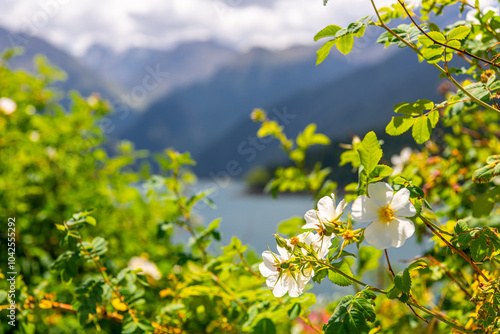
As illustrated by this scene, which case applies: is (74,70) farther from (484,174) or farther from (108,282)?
(484,174)

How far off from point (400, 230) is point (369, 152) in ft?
0.38

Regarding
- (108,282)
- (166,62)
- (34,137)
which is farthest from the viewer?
(166,62)

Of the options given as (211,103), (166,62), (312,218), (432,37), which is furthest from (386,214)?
(166,62)

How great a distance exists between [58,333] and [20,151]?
0.97 meters

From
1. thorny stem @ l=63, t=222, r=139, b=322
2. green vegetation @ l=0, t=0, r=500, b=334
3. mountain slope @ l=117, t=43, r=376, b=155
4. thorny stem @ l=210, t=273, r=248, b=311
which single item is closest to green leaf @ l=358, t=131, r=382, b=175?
green vegetation @ l=0, t=0, r=500, b=334

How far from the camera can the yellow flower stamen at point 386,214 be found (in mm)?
492

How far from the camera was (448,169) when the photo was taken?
1.09m

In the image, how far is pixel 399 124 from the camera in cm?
64

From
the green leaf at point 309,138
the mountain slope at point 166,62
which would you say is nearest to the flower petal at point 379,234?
the green leaf at point 309,138

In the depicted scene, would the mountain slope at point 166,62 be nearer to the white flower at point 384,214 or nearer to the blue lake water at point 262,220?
the blue lake water at point 262,220

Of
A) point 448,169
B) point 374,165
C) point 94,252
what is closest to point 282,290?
point 374,165

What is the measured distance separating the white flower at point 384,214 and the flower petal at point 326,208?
4cm

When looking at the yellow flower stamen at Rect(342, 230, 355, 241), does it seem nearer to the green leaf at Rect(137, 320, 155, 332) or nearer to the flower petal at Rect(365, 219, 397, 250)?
the flower petal at Rect(365, 219, 397, 250)

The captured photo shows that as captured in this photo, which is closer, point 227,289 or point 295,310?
point 295,310
